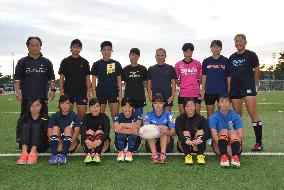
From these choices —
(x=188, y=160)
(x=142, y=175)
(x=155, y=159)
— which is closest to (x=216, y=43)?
(x=188, y=160)

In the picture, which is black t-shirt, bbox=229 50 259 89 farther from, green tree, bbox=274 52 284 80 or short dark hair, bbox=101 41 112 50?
green tree, bbox=274 52 284 80

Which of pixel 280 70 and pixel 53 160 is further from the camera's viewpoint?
pixel 280 70

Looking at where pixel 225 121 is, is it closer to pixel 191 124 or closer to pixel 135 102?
pixel 191 124

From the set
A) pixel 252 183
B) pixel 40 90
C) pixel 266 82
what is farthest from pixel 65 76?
pixel 266 82

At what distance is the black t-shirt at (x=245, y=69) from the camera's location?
7.38 metres

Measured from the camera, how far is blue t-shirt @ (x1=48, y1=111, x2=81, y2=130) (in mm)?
6770

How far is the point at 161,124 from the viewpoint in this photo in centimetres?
691

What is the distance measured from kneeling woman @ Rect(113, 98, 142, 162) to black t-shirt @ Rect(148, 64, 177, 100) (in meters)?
1.12

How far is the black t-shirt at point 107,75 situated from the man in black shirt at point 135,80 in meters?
0.24

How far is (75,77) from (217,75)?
2.96 meters

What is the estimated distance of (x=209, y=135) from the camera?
650 cm

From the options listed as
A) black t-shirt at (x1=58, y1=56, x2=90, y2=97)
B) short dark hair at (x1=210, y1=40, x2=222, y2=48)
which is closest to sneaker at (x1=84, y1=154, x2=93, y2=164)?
black t-shirt at (x1=58, y1=56, x2=90, y2=97)

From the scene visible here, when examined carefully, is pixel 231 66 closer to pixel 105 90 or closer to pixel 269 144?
pixel 269 144

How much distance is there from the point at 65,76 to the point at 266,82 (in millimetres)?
73993
